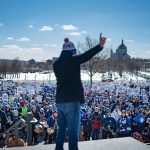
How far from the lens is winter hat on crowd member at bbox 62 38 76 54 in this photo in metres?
4.10

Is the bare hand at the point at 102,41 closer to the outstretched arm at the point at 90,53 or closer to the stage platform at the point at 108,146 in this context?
the outstretched arm at the point at 90,53

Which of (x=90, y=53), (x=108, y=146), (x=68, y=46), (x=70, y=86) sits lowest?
(x=108, y=146)

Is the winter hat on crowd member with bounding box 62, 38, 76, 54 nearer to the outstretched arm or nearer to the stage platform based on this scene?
the outstretched arm

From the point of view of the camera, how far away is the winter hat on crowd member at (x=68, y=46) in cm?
410

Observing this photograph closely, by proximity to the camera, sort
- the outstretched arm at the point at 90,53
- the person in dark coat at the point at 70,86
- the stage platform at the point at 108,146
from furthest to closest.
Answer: the stage platform at the point at 108,146, the person in dark coat at the point at 70,86, the outstretched arm at the point at 90,53

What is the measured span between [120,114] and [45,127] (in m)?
4.20

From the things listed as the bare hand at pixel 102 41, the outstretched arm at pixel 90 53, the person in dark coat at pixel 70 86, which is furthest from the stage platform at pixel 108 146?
the bare hand at pixel 102 41

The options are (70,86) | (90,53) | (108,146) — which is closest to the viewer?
(90,53)

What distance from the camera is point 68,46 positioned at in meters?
4.12

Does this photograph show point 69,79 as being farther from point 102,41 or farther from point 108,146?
point 108,146

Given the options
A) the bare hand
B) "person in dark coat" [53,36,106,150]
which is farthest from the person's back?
the bare hand

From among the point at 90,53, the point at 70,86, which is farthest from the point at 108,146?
the point at 90,53

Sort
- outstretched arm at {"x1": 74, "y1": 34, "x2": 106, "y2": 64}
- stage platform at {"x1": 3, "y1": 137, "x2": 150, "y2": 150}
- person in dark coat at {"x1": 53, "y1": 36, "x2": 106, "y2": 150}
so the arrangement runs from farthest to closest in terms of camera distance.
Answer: stage platform at {"x1": 3, "y1": 137, "x2": 150, "y2": 150}, person in dark coat at {"x1": 53, "y1": 36, "x2": 106, "y2": 150}, outstretched arm at {"x1": 74, "y1": 34, "x2": 106, "y2": 64}

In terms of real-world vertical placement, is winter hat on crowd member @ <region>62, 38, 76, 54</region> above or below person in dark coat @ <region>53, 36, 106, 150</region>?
above
